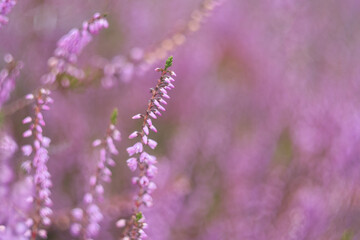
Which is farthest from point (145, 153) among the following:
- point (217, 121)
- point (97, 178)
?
point (217, 121)

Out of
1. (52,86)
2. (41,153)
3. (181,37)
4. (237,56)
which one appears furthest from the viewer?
(237,56)

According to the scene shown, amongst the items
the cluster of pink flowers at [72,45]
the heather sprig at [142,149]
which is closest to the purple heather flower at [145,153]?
the heather sprig at [142,149]

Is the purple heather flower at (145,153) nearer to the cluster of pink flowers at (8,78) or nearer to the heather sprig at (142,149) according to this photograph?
the heather sprig at (142,149)

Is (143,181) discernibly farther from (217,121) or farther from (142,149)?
(217,121)

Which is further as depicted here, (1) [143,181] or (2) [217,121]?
(2) [217,121]

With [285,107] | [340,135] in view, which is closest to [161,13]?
[285,107]

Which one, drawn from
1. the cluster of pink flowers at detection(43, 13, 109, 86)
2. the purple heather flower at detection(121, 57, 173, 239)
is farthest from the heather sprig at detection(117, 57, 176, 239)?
the cluster of pink flowers at detection(43, 13, 109, 86)

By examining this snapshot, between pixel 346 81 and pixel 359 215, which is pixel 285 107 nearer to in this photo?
pixel 346 81
